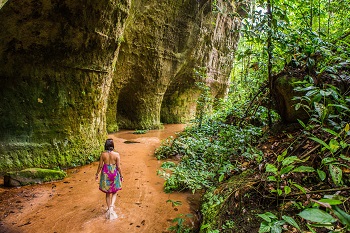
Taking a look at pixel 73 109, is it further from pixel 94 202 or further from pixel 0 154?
pixel 94 202

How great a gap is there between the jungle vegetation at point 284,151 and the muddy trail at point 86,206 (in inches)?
17.5

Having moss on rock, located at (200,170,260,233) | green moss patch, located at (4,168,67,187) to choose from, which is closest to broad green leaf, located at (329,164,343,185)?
moss on rock, located at (200,170,260,233)

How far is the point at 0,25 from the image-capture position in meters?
4.86

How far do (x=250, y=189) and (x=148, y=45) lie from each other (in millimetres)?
10273

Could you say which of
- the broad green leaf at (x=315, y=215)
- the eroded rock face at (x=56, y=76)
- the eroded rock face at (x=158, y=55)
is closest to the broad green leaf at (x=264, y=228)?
the broad green leaf at (x=315, y=215)

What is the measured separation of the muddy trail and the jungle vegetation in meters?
0.44

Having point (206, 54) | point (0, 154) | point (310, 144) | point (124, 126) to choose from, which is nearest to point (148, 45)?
point (124, 126)

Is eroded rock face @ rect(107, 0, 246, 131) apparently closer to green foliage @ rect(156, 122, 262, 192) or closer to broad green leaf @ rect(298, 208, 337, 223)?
green foliage @ rect(156, 122, 262, 192)

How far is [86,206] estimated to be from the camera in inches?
162

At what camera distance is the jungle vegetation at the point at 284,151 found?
1871 millimetres

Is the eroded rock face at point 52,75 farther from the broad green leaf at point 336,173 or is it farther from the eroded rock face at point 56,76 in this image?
the broad green leaf at point 336,173

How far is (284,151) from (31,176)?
17.0 feet

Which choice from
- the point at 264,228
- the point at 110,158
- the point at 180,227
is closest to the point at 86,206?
the point at 110,158

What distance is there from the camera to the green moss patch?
4746 millimetres
